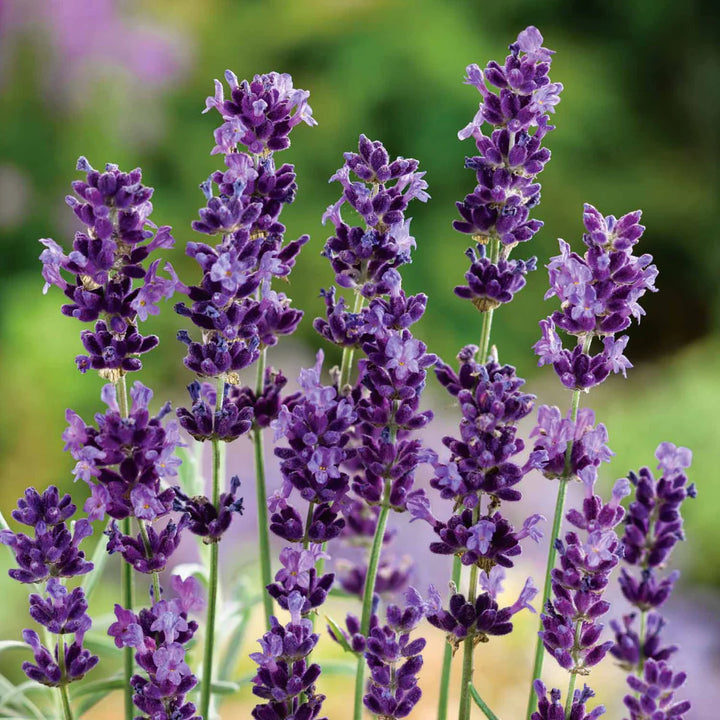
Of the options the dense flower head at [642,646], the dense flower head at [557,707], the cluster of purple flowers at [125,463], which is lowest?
the dense flower head at [557,707]

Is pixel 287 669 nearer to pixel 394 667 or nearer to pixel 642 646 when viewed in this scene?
pixel 394 667

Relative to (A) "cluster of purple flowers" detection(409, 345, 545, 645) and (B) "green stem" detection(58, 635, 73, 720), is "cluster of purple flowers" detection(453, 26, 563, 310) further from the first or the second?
(B) "green stem" detection(58, 635, 73, 720)

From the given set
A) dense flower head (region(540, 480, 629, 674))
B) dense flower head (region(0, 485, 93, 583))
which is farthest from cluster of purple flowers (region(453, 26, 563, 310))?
dense flower head (region(0, 485, 93, 583))

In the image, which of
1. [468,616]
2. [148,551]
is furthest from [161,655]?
[468,616]

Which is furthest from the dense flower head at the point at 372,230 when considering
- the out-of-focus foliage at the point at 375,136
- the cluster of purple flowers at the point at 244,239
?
the out-of-focus foliage at the point at 375,136

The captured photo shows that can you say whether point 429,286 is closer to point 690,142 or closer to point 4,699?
point 690,142

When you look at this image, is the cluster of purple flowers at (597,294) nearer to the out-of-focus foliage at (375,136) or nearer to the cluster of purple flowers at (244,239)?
the cluster of purple flowers at (244,239)

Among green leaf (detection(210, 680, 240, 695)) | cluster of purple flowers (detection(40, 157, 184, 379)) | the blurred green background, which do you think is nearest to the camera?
cluster of purple flowers (detection(40, 157, 184, 379))
